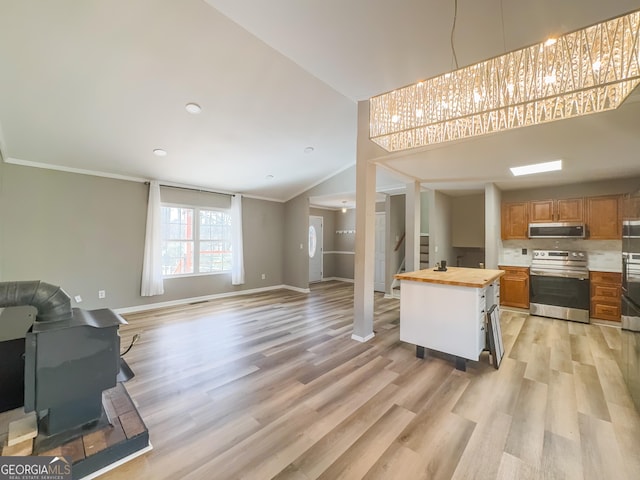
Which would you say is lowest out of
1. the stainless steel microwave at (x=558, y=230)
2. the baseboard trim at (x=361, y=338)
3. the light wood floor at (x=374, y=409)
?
the light wood floor at (x=374, y=409)

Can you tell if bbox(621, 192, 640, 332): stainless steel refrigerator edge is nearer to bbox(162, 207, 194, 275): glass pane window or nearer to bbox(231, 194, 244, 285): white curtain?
bbox(231, 194, 244, 285): white curtain

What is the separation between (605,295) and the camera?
396cm

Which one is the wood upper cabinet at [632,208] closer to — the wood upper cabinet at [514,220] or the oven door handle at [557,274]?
the oven door handle at [557,274]

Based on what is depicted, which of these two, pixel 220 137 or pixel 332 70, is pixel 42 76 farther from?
pixel 332 70

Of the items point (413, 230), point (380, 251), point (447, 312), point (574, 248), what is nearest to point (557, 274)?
point (574, 248)

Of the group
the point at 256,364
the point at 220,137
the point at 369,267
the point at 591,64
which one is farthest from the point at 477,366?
the point at 220,137

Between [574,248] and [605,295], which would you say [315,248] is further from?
[605,295]

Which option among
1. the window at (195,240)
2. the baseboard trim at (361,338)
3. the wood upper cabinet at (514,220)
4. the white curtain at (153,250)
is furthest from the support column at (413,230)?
the white curtain at (153,250)

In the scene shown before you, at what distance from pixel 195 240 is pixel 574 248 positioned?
713 cm

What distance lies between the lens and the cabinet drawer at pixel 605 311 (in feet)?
12.7

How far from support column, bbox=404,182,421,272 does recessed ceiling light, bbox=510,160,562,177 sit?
1424 millimetres

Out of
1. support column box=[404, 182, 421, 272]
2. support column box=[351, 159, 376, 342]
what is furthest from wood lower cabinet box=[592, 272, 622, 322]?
support column box=[351, 159, 376, 342]

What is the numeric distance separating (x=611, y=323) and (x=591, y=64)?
14.6 feet

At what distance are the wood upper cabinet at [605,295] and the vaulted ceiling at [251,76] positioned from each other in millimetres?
1520
